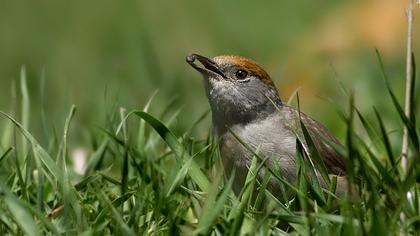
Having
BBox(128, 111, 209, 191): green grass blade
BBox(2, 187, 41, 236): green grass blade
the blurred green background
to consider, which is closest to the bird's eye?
the blurred green background

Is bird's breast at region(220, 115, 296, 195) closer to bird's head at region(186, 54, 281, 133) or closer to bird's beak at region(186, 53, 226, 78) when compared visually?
bird's head at region(186, 54, 281, 133)

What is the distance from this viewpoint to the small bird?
17.5 feet

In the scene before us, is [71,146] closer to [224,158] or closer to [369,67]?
[224,158]

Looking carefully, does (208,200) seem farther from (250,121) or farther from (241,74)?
(241,74)

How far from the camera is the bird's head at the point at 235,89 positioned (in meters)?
5.76

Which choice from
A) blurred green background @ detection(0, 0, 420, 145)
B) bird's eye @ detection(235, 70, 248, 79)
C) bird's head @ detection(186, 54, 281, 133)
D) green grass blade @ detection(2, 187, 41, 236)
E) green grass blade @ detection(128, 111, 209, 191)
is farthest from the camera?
blurred green background @ detection(0, 0, 420, 145)

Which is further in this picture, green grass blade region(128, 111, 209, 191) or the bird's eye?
the bird's eye

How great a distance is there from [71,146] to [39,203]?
7.31 ft

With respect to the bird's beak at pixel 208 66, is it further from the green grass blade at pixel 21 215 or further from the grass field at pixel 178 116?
the green grass blade at pixel 21 215

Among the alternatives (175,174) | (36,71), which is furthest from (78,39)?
(175,174)

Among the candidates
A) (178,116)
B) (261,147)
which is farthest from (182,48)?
(261,147)

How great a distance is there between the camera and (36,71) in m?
9.66

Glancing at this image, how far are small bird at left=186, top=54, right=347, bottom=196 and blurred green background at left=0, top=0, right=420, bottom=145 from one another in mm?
1194

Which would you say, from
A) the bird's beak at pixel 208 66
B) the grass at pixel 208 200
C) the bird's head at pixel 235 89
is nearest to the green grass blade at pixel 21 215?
the grass at pixel 208 200
